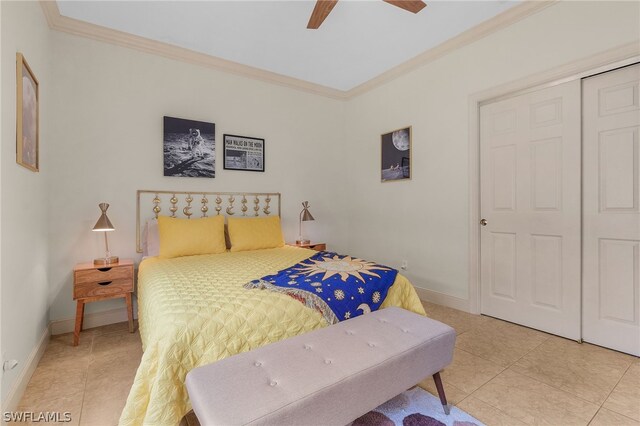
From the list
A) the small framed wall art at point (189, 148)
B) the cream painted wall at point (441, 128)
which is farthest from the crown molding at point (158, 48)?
the cream painted wall at point (441, 128)

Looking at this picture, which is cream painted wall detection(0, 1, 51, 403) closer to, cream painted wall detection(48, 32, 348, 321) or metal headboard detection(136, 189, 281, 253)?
cream painted wall detection(48, 32, 348, 321)

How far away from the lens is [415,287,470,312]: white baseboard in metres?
3.09

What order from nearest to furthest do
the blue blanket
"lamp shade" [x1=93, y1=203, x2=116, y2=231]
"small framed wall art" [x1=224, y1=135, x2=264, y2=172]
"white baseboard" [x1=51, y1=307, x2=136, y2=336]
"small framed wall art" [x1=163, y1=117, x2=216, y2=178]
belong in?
the blue blanket, "lamp shade" [x1=93, y1=203, x2=116, y2=231], "white baseboard" [x1=51, y1=307, x2=136, y2=336], "small framed wall art" [x1=163, y1=117, x2=216, y2=178], "small framed wall art" [x1=224, y1=135, x2=264, y2=172]

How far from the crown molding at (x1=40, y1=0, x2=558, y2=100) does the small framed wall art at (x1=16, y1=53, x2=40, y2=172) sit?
0.87 m

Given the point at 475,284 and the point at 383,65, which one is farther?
the point at 383,65

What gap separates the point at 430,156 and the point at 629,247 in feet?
5.93

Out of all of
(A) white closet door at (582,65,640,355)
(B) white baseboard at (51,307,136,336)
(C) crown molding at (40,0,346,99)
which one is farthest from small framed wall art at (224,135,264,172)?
(A) white closet door at (582,65,640,355)

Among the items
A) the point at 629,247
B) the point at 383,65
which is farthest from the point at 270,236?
the point at 629,247

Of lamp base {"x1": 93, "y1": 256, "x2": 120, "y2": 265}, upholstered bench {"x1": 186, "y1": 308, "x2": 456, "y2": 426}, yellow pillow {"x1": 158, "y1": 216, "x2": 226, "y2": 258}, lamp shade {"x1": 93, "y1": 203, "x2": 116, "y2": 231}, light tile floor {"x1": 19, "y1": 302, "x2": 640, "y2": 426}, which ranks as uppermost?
lamp shade {"x1": 93, "y1": 203, "x2": 116, "y2": 231}

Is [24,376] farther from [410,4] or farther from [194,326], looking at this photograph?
[410,4]

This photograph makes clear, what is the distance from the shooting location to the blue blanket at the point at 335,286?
1714 mm

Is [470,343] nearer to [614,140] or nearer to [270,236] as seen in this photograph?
[614,140]

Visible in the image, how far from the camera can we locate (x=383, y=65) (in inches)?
143

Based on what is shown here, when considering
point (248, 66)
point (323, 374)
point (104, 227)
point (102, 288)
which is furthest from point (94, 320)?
point (248, 66)
